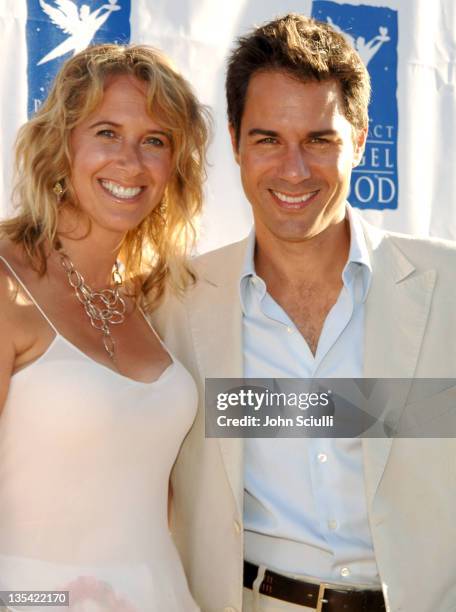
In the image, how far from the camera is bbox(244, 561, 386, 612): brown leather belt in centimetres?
222

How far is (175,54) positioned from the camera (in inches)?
118

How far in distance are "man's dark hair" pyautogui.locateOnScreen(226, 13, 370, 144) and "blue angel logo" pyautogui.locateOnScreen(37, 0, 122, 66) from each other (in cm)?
54

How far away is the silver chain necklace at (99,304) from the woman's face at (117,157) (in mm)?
158

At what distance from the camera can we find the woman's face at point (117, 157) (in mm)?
2379

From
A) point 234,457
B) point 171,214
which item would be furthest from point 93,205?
point 234,457

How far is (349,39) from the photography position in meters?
3.23

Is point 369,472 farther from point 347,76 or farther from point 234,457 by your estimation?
point 347,76

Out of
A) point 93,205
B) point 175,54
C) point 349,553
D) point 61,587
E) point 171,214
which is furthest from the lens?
point 175,54

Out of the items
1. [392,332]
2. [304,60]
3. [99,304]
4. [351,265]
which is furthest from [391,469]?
[304,60]

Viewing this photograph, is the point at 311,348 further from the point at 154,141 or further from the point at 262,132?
the point at 154,141

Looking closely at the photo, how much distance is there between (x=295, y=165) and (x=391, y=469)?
0.85 metres

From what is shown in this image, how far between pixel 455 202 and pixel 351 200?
1.42 ft

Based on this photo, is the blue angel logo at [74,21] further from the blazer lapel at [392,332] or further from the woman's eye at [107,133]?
the blazer lapel at [392,332]

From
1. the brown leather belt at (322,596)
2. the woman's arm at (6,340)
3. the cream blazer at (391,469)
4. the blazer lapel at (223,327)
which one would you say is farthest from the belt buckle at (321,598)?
the woman's arm at (6,340)
